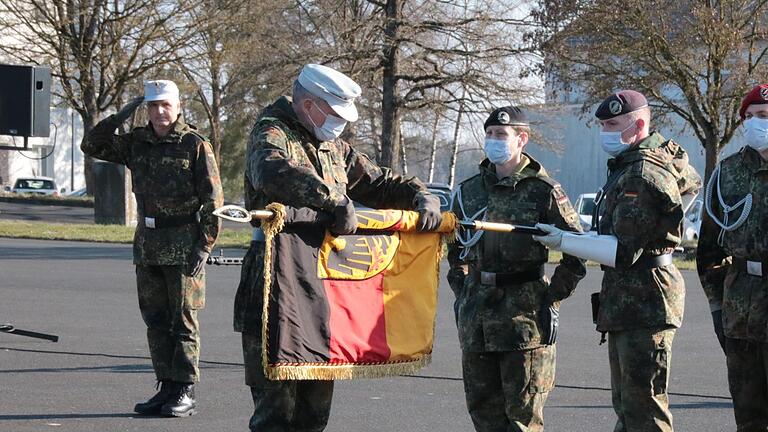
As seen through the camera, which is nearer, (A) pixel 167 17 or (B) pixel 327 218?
(B) pixel 327 218

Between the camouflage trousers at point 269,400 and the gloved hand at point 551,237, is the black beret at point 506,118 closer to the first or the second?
the gloved hand at point 551,237

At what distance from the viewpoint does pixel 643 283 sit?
5.93 meters

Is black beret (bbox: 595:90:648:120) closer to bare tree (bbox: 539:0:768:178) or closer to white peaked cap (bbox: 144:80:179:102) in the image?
white peaked cap (bbox: 144:80:179:102)

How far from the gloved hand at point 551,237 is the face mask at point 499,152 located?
48cm

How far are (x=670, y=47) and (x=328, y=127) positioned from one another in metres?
20.9

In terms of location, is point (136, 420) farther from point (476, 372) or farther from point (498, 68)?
point (498, 68)

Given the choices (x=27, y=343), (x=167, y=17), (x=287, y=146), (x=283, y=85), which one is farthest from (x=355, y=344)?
(x=167, y=17)

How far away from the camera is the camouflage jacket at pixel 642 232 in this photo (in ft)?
19.1

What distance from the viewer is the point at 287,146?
17.6ft

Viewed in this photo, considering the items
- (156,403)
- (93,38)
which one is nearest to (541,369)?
(156,403)

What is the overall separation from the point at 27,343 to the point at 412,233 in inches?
244

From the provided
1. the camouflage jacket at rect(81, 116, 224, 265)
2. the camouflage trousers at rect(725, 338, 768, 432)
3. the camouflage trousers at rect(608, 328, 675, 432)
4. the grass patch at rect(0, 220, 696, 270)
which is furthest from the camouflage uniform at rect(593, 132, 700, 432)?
the grass patch at rect(0, 220, 696, 270)

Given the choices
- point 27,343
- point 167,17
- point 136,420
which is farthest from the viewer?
point 167,17

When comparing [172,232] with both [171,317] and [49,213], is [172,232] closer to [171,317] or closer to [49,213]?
[171,317]
